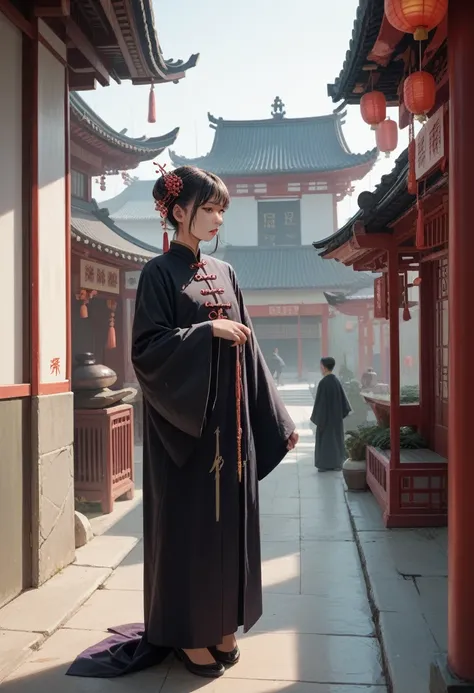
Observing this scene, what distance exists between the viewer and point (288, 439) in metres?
3.02

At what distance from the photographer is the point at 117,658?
2961 millimetres

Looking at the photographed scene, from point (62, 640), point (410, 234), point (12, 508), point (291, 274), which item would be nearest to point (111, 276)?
point (410, 234)

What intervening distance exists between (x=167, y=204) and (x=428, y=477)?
3.71m

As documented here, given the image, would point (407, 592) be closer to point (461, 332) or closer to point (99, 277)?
point (461, 332)

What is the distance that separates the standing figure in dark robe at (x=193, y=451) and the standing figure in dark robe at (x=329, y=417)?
597cm

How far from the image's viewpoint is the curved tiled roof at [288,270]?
23312 mm

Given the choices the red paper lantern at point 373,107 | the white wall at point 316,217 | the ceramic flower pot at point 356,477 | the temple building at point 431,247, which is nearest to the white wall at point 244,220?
the white wall at point 316,217

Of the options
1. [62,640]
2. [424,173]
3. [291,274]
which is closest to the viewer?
[62,640]

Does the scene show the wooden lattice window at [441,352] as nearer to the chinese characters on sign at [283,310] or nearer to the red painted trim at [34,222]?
the red painted trim at [34,222]

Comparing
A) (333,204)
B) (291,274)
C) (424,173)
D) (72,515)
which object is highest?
(333,204)

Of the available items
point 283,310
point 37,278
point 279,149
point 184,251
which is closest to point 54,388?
point 37,278

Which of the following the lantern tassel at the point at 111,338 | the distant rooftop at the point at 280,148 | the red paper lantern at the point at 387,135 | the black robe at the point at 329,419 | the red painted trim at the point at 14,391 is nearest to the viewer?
the red painted trim at the point at 14,391

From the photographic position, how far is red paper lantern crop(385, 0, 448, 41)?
280 centimetres

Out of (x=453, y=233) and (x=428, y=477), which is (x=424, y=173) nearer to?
(x=453, y=233)
